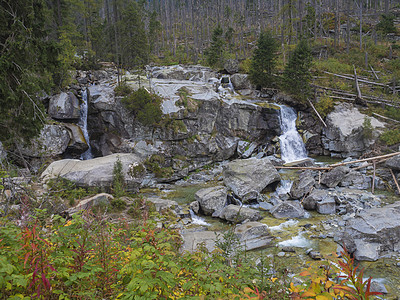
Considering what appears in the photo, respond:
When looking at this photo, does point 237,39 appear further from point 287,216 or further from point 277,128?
point 287,216

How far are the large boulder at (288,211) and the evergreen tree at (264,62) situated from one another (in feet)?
59.5

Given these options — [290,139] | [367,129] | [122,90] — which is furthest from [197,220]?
[367,129]

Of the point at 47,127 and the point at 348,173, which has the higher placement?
the point at 47,127

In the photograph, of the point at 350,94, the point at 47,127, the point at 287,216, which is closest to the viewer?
the point at 287,216

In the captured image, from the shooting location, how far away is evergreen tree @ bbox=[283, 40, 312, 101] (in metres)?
24.6

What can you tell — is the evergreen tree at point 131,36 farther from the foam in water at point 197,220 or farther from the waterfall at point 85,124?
the foam in water at point 197,220

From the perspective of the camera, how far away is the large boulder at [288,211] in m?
12.9

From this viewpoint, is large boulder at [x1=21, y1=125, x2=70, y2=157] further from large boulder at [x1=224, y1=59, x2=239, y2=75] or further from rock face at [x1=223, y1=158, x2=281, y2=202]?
large boulder at [x1=224, y1=59, x2=239, y2=75]

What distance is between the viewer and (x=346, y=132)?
21.6m

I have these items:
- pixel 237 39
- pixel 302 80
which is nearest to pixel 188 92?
pixel 302 80

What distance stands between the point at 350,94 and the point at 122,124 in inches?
873

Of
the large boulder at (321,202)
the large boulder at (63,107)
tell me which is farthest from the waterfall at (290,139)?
the large boulder at (63,107)

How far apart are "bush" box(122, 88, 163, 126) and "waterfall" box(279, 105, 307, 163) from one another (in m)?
11.6

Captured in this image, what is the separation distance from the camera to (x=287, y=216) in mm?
12984
